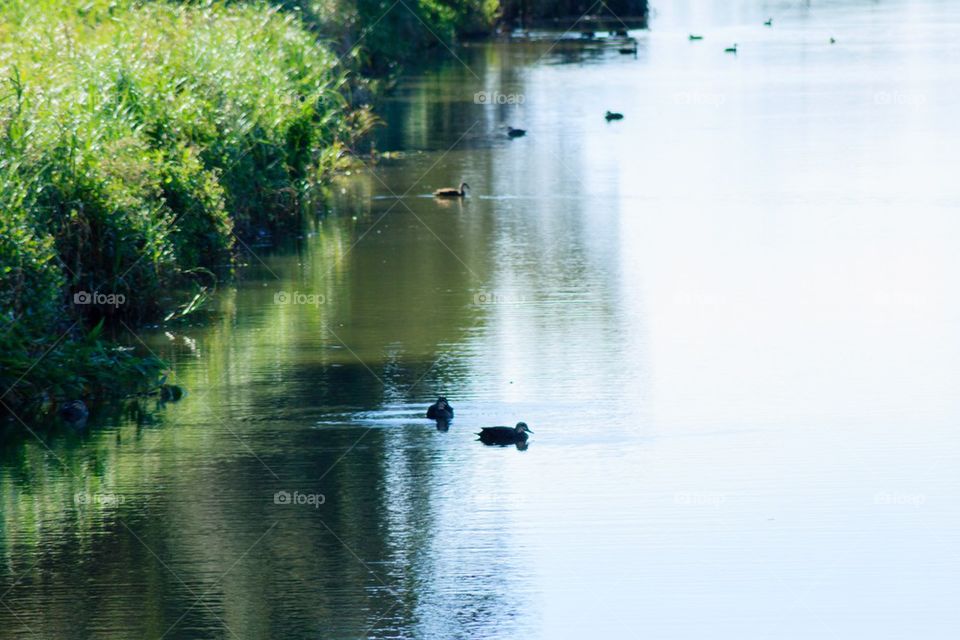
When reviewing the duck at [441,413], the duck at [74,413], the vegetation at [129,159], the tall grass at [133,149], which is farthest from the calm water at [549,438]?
the tall grass at [133,149]

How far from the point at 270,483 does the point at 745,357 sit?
4.79 metres

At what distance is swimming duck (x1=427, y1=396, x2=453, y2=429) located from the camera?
1181cm

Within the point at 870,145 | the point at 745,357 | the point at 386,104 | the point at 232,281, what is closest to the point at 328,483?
the point at 745,357

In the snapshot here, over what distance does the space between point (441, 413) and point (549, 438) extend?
0.86 meters

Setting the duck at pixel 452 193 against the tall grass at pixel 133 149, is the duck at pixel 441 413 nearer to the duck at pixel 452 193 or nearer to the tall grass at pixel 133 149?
the tall grass at pixel 133 149

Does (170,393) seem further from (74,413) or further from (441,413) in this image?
(441,413)

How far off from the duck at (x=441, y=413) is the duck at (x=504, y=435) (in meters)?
0.58

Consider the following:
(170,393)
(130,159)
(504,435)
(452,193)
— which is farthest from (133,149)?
(452,193)

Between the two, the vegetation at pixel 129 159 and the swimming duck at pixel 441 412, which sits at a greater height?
the vegetation at pixel 129 159

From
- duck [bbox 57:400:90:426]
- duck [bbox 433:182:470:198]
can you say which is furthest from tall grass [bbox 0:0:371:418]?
duck [bbox 433:182:470:198]

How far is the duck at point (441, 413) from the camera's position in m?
11.8

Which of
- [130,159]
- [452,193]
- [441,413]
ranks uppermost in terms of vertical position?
[130,159]

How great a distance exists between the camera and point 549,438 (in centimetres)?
1144

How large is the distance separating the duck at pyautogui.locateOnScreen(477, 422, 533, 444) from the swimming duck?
23.2 inches
